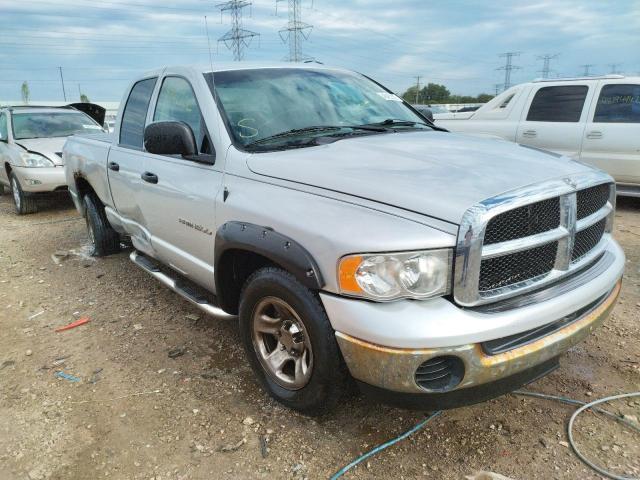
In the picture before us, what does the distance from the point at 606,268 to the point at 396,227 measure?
1297 mm

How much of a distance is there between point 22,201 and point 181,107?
243 inches

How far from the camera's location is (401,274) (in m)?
2.00

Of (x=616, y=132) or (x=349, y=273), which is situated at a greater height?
(x=616, y=132)

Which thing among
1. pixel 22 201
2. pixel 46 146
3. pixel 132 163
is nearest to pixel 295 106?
pixel 132 163

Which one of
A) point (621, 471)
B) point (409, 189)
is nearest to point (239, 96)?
point (409, 189)

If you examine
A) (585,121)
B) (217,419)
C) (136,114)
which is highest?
(136,114)

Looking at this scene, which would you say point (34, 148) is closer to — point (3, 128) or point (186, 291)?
point (3, 128)

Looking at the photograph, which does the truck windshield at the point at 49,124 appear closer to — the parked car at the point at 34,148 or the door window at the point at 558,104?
the parked car at the point at 34,148

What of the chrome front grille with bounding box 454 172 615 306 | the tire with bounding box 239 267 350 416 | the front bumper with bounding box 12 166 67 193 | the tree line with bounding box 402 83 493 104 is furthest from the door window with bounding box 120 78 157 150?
the tree line with bounding box 402 83 493 104

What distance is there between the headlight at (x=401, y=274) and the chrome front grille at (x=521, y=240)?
0.21 feet

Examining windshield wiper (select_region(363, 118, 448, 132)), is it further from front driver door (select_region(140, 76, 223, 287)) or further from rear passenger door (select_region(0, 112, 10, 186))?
rear passenger door (select_region(0, 112, 10, 186))

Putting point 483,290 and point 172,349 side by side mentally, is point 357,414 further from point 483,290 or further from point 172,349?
point 172,349

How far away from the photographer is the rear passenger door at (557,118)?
705 cm

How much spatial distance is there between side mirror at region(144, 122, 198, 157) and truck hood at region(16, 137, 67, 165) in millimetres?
5930
